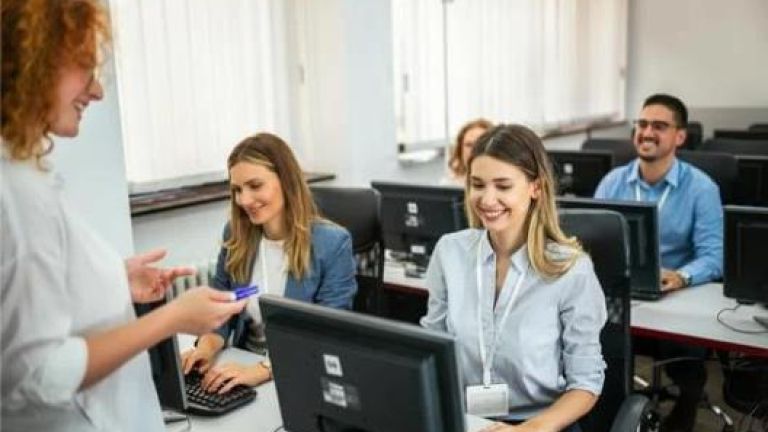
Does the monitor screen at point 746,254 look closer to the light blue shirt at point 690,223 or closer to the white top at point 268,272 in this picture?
the light blue shirt at point 690,223

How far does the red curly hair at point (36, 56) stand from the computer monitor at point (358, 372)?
1.58 feet

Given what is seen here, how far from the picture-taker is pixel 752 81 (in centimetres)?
648

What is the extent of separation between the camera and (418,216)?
2.79m

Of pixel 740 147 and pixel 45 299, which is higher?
pixel 45 299

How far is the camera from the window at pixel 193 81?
10.6 ft

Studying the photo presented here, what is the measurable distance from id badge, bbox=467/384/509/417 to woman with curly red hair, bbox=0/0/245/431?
80 cm

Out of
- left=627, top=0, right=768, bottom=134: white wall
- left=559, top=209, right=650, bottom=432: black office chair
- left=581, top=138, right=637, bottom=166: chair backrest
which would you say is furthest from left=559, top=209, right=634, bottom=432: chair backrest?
left=627, top=0, right=768, bottom=134: white wall

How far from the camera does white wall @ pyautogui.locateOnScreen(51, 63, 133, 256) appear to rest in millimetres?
2395

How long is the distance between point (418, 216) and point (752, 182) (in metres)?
1.75

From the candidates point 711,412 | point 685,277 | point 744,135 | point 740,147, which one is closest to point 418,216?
point 685,277

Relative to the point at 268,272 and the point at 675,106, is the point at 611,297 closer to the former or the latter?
the point at 268,272

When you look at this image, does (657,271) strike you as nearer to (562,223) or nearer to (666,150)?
(562,223)

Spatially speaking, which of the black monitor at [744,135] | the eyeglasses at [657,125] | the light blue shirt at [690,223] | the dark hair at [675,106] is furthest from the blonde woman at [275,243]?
the black monitor at [744,135]

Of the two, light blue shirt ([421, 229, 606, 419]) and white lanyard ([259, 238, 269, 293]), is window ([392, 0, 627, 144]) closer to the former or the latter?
white lanyard ([259, 238, 269, 293])
